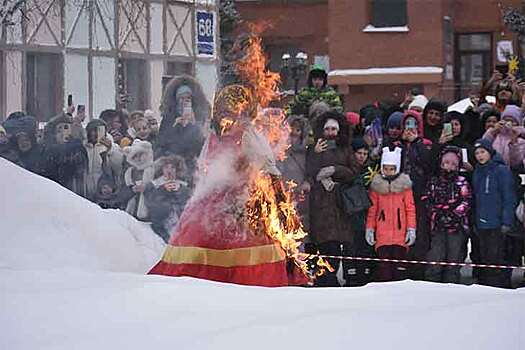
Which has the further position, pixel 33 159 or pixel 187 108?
pixel 33 159

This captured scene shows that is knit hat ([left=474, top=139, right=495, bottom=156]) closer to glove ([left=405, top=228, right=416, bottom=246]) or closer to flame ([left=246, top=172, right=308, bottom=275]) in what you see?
glove ([left=405, top=228, right=416, bottom=246])

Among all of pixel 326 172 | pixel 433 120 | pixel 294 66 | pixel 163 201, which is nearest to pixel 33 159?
pixel 163 201

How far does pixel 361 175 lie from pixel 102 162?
212cm

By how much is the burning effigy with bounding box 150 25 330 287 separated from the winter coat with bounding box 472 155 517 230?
1.61 meters

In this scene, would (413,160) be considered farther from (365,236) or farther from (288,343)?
(288,343)

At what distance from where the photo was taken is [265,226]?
7.00m

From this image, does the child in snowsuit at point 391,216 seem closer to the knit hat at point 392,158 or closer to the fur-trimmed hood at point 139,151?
the knit hat at point 392,158

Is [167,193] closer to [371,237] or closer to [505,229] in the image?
[371,237]

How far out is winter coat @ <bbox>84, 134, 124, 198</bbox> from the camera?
931cm

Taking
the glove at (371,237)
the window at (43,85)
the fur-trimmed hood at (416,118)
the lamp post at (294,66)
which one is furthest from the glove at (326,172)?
the lamp post at (294,66)

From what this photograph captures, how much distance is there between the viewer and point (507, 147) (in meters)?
8.73

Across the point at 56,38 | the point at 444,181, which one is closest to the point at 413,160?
the point at 444,181

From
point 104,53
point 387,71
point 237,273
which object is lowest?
point 237,273

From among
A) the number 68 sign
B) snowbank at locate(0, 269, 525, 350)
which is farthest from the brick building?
snowbank at locate(0, 269, 525, 350)
